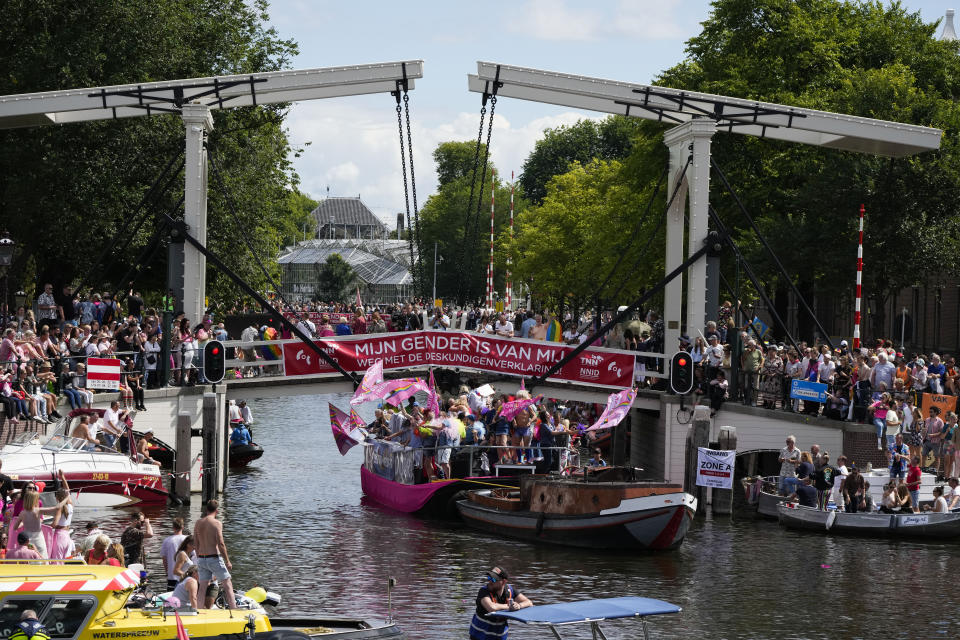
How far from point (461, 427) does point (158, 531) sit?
22.9ft

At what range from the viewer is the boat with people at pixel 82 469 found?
26453mm

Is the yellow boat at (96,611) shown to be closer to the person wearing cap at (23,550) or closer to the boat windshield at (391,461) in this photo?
the person wearing cap at (23,550)

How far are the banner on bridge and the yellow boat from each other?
16.1 m

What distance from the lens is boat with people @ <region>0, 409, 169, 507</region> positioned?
26.5 metres

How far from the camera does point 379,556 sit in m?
25.5

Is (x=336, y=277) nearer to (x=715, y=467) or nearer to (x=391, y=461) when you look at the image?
(x=391, y=461)

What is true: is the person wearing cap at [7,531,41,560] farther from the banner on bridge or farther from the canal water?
the banner on bridge

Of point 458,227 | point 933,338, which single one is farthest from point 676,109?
point 458,227

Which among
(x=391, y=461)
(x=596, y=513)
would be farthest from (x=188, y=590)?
(x=391, y=461)

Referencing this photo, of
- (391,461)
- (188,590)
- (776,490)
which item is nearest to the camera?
(188,590)

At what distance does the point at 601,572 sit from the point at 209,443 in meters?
10.6

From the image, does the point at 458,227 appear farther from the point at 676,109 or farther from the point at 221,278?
the point at 676,109

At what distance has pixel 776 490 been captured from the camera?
31.2 m

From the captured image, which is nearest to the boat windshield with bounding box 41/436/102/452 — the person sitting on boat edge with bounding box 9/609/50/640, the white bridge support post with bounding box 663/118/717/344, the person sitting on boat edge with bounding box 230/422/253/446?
the person sitting on boat edge with bounding box 230/422/253/446
